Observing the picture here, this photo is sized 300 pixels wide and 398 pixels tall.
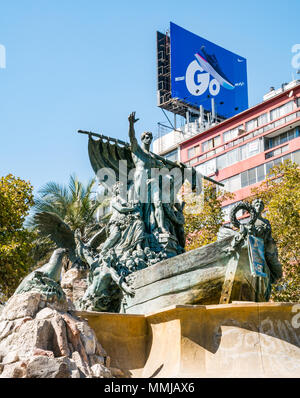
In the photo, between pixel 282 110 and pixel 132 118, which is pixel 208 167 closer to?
pixel 282 110

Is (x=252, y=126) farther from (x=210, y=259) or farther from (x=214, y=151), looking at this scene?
(x=210, y=259)

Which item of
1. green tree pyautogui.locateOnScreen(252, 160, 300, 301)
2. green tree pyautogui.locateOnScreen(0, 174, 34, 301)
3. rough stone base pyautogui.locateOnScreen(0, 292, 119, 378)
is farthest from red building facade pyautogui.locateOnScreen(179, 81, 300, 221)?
rough stone base pyautogui.locateOnScreen(0, 292, 119, 378)

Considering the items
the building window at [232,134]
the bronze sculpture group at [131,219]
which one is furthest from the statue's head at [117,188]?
the building window at [232,134]

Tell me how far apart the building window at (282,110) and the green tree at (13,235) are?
84.7 feet

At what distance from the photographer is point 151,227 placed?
13344 millimetres

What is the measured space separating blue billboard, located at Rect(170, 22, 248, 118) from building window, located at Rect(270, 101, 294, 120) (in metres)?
10.8

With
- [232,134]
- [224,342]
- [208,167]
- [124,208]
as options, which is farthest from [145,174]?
[232,134]

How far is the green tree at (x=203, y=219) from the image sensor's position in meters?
24.8

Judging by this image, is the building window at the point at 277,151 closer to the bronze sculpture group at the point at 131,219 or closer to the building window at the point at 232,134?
the building window at the point at 232,134

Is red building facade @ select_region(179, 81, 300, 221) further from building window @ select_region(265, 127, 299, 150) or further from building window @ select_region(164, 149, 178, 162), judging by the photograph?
building window @ select_region(164, 149, 178, 162)

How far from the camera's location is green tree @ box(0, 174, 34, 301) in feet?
69.0

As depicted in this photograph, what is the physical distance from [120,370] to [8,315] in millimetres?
2049

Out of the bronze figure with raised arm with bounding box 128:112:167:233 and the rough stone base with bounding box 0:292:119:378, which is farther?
the bronze figure with raised arm with bounding box 128:112:167:233

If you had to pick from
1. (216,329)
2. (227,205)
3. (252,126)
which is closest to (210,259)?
(216,329)
